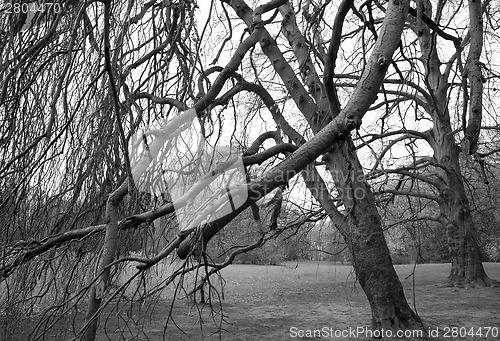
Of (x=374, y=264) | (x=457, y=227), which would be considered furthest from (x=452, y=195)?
(x=374, y=264)

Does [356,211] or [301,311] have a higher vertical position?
[356,211]

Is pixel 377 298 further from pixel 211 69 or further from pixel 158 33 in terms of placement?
pixel 158 33

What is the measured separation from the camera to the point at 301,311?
8.74m

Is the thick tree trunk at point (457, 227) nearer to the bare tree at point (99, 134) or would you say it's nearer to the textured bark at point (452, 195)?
the textured bark at point (452, 195)

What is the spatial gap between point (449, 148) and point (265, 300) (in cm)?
522

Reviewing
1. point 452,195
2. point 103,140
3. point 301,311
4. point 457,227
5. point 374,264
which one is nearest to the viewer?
point 103,140

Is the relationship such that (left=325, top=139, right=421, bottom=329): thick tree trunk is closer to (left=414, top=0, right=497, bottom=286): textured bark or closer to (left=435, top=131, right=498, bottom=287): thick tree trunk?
(left=414, top=0, right=497, bottom=286): textured bark

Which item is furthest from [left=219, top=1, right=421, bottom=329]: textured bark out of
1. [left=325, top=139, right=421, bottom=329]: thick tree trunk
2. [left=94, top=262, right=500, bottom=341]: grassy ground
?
[left=94, top=262, right=500, bottom=341]: grassy ground

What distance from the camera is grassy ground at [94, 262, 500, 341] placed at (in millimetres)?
6438

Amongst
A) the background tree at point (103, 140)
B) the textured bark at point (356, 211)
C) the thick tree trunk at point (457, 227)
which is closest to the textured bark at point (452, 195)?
the thick tree trunk at point (457, 227)

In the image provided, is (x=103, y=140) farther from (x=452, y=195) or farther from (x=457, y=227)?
(x=457, y=227)

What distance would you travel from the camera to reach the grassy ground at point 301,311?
6.44 m

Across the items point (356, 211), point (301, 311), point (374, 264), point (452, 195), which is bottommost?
point (301, 311)

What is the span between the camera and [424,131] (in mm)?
10148
